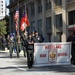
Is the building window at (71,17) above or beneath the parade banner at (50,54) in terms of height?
above

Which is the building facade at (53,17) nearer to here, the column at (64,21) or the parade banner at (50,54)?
the column at (64,21)

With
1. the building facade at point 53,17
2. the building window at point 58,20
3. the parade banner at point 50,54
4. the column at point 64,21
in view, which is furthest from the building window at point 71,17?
the parade banner at point 50,54

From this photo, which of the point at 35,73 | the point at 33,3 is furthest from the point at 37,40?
the point at 33,3

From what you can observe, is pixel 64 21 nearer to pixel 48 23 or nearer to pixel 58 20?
pixel 58 20

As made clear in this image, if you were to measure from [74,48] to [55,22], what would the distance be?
29.0 metres

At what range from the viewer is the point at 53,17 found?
45.5 m

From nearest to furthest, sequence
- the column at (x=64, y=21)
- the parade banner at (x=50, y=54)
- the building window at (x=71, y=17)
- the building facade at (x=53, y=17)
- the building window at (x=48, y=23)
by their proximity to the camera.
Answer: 1. the parade banner at (x=50, y=54)
2. the building window at (x=71, y=17)
3. the building facade at (x=53, y=17)
4. the column at (x=64, y=21)
5. the building window at (x=48, y=23)

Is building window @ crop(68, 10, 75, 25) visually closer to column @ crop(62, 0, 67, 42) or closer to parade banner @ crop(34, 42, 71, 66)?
column @ crop(62, 0, 67, 42)

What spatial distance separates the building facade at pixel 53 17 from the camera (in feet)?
133

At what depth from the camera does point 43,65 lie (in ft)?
49.9

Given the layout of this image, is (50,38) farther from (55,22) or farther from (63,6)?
(63,6)

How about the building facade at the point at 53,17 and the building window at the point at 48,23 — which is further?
the building window at the point at 48,23

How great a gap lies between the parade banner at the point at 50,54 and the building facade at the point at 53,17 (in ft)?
76.2

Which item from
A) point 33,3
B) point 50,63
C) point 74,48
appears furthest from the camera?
point 33,3
